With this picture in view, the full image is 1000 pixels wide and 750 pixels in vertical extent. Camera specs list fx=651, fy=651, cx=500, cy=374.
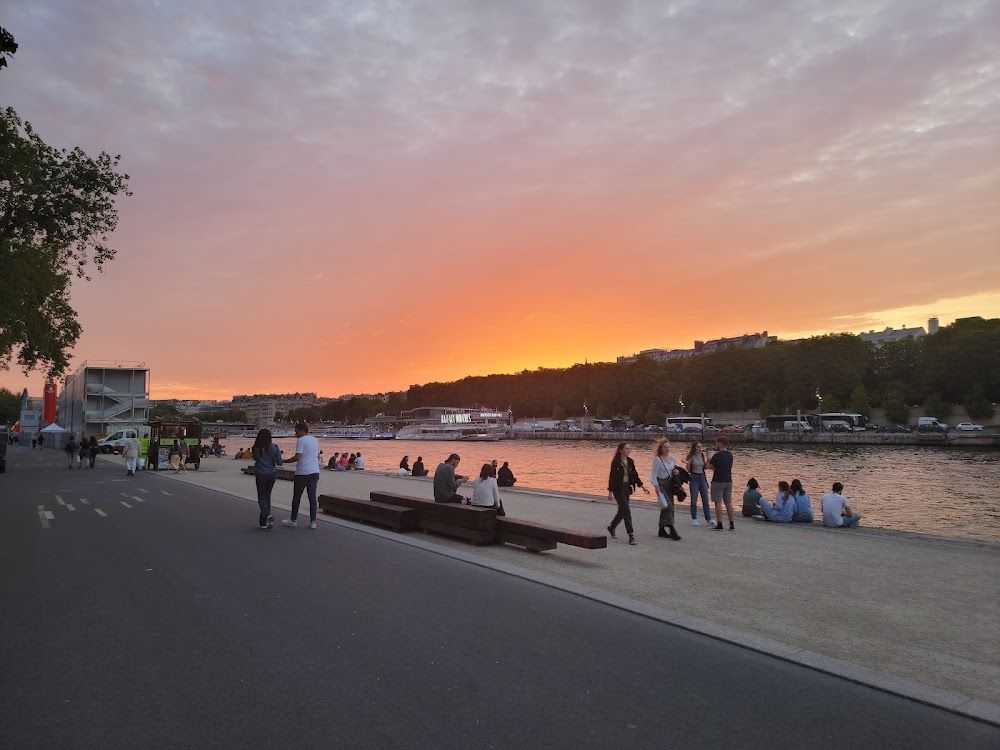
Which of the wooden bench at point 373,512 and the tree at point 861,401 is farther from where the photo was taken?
the tree at point 861,401

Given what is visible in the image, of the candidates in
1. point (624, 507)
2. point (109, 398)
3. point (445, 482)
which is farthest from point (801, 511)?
point (109, 398)

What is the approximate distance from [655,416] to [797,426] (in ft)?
127

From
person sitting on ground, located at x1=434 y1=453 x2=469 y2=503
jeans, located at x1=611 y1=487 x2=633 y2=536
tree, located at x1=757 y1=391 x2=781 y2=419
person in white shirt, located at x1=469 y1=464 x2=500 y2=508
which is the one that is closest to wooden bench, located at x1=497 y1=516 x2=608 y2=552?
jeans, located at x1=611 y1=487 x2=633 y2=536

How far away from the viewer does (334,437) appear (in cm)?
19275

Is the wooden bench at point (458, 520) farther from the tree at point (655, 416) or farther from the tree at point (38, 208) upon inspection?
the tree at point (655, 416)

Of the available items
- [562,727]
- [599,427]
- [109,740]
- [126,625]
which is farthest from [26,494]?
[599,427]

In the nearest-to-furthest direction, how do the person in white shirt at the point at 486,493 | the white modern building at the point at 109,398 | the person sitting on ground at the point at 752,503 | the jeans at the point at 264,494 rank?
1. the person in white shirt at the point at 486,493
2. the jeans at the point at 264,494
3. the person sitting on ground at the point at 752,503
4. the white modern building at the point at 109,398

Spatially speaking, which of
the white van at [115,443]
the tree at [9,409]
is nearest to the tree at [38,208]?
the white van at [115,443]

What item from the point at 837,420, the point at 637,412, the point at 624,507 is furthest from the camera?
the point at 637,412

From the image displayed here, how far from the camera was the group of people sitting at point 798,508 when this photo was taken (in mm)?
12500

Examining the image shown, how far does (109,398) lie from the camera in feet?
245

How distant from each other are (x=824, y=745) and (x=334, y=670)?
3.28 m

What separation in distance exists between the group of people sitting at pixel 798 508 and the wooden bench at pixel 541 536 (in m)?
5.53

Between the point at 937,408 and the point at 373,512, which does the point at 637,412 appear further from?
the point at 373,512
